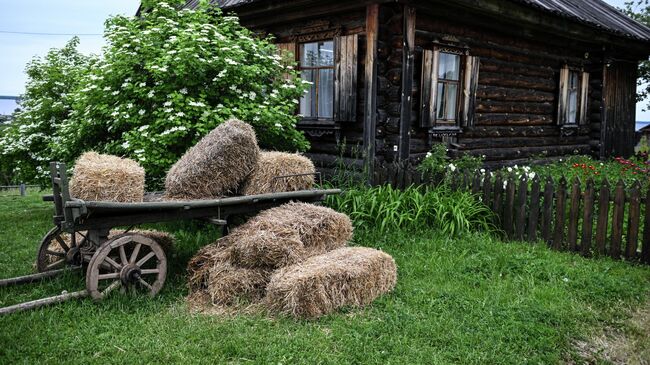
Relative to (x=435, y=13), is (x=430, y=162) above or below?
below

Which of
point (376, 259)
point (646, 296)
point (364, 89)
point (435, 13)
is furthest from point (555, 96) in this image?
point (376, 259)

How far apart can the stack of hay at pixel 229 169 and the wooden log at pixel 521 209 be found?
3003 mm

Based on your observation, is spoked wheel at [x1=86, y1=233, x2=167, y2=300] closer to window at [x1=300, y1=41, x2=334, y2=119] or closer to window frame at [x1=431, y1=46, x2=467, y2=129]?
window at [x1=300, y1=41, x2=334, y2=119]

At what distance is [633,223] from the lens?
6016 millimetres

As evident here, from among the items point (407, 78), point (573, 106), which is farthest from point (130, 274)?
point (573, 106)

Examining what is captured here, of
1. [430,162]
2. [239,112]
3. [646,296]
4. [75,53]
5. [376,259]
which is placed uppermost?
[75,53]

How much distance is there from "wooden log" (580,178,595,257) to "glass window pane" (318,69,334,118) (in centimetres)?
429

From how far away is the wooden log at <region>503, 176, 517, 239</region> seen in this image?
6.84m

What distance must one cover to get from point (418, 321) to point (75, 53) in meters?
10.3

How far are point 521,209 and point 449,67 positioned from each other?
362 centimetres

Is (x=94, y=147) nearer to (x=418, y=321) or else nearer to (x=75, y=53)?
(x=75, y=53)

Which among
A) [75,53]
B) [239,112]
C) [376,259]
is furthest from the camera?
[75,53]

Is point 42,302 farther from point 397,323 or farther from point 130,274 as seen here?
point 397,323

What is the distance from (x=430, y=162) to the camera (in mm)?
8109
